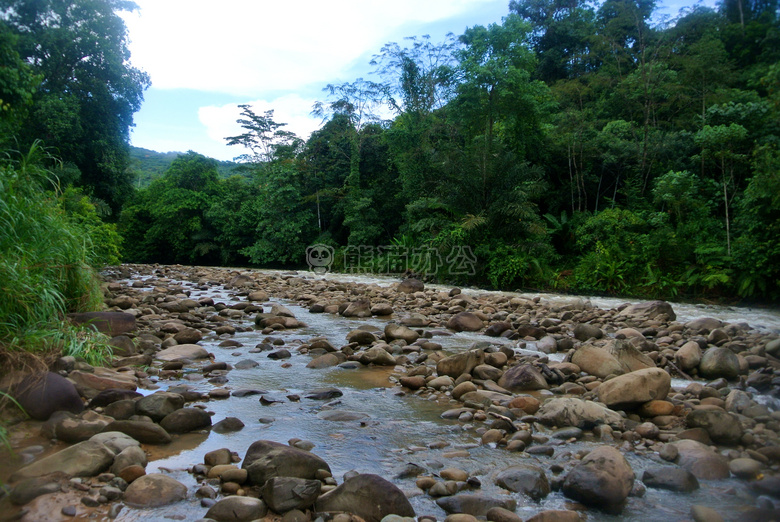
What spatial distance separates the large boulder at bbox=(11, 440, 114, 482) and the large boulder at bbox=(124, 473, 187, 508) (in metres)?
0.31

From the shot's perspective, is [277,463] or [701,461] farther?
[701,461]

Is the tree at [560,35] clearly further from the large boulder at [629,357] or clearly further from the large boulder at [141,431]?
the large boulder at [141,431]

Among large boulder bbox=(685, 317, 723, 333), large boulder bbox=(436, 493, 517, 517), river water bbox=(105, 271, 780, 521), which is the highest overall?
large boulder bbox=(685, 317, 723, 333)

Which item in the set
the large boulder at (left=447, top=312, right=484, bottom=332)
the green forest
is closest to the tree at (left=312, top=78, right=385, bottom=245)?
the green forest

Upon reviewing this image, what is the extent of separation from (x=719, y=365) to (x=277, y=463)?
14.7 ft

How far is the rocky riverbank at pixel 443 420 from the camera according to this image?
2611mm

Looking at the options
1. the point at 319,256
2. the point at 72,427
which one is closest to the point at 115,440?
the point at 72,427

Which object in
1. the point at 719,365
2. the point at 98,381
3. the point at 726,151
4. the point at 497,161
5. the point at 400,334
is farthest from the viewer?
the point at 497,161

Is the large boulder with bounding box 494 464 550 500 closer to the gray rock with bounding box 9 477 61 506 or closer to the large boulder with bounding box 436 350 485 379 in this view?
the large boulder with bounding box 436 350 485 379

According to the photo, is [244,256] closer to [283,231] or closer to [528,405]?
[283,231]

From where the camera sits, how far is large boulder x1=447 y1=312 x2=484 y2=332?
26.3ft

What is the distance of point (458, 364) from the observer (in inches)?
202

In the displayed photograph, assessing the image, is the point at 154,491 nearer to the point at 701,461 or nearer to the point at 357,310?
the point at 701,461

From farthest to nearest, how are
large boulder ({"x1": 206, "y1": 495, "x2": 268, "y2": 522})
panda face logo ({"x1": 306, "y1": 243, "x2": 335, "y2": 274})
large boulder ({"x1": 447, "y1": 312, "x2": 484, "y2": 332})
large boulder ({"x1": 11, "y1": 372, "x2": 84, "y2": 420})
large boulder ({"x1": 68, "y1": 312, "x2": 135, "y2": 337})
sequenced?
panda face logo ({"x1": 306, "y1": 243, "x2": 335, "y2": 274}) → large boulder ({"x1": 447, "y1": 312, "x2": 484, "y2": 332}) → large boulder ({"x1": 68, "y1": 312, "x2": 135, "y2": 337}) → large boulder ({"x1": 11, "y1": 372, "x2": 84, "y2": 420}) → large boulder ({"x1": 206, "y1": 495, "x2": 268, "y2": 522})
